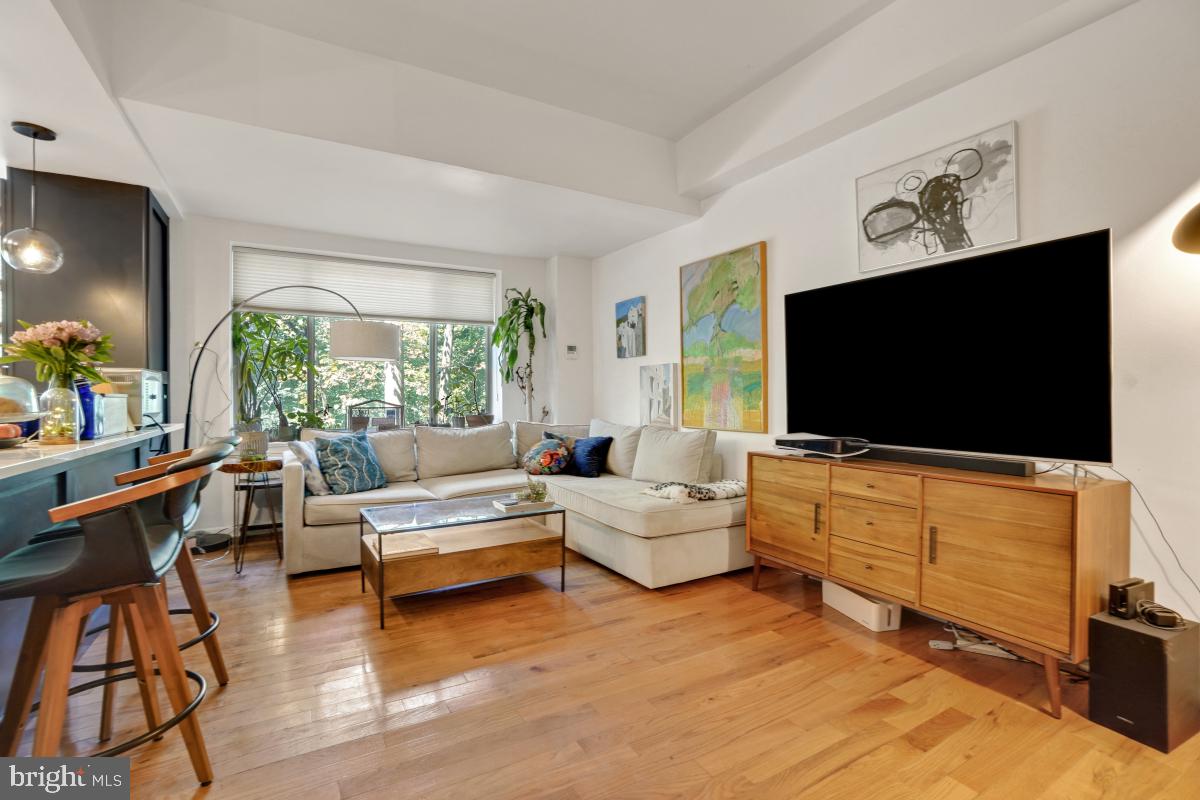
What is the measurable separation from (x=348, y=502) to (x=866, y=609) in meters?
3.05

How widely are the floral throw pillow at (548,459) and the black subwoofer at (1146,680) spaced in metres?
3.23

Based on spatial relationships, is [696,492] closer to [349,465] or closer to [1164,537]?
[1164,537]

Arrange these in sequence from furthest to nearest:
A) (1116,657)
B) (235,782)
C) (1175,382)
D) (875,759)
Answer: (1175,382)
(1116,657)
(875,759)
(235,782)

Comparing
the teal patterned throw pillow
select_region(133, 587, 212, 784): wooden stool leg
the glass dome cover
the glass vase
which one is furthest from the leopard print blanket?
the glass dome cover

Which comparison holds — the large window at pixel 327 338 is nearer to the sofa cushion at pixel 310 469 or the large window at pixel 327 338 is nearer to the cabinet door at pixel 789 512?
the sofa cushion at pixel 310 469

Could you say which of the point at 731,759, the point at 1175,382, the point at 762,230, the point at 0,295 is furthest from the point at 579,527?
the point at 0,295

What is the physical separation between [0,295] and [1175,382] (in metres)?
6.00

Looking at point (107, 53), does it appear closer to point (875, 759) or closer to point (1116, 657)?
point (875, 759)

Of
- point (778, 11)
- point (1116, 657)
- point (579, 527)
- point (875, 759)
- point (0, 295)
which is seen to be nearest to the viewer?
point (875, 759)

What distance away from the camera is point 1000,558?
2035mm

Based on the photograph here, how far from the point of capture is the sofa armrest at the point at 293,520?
10.9 ft

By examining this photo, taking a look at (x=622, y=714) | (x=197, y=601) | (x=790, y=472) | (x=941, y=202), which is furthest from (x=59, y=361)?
(x=941, y=202)

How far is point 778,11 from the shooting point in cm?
273

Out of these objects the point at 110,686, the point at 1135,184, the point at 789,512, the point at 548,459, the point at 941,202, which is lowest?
the point at 110,686
